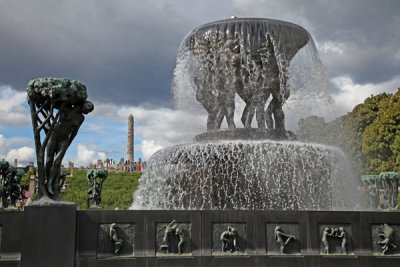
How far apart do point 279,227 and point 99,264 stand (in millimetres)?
3088

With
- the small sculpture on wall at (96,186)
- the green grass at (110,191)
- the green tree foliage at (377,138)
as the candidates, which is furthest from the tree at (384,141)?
the small sculpture on wall at (96,186)

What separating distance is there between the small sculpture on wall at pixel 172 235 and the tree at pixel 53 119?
6.26 feet

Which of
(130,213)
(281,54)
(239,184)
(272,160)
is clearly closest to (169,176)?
(239,184)

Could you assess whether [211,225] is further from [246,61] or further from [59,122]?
[246,61]

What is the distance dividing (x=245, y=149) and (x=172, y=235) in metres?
3.41

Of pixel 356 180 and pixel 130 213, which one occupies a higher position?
pixel 356 180

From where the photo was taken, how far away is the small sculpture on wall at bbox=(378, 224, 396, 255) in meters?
7.48

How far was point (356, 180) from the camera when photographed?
42.2ft

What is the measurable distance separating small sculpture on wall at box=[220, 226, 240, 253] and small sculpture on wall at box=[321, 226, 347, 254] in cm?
153

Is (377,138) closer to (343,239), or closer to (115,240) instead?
(343,239)

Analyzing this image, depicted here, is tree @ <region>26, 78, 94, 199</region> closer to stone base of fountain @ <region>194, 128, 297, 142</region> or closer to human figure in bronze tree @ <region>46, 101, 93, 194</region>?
human figure in bronze tree @ <region>46, 101, 93, 194</region>

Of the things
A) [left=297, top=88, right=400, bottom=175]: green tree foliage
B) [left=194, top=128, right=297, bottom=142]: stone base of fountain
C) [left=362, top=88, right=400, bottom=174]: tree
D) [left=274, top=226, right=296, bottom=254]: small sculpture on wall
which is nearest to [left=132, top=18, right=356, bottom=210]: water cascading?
[left=194, top=128, right=297, bottom=142]: stone base of fountain

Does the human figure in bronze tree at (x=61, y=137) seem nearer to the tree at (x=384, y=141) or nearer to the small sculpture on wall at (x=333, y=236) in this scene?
the small sculpture on wall at (x=333, y=236)

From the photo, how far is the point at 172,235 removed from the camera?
712 cm
